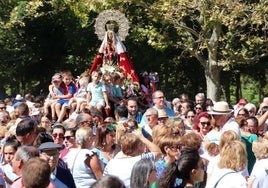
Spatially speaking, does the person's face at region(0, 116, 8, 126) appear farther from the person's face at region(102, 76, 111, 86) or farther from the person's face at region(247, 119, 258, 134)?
the person's face at region(247, 119, 258, 134)

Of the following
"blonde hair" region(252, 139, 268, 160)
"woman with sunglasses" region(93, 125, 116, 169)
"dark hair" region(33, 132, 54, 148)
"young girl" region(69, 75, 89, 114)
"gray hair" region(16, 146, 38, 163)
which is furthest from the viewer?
"young girl" region(69, 75, 89, 114)

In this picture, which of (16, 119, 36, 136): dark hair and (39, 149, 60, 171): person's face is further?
(16, 119, 36, 136): dark hair

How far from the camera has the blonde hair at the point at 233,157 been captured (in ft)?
23.2

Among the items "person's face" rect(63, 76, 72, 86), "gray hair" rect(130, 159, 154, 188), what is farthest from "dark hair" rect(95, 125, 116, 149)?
"person's face" rect(63, 76, 72, 86)

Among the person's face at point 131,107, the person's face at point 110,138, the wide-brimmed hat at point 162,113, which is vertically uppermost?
the person's face at point 131,107

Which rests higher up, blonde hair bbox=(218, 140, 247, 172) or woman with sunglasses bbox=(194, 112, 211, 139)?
woman with sunglasses bbox=(194, 112, 211, 139)

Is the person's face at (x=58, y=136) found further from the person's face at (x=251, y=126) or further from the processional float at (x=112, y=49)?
the processional float at (x=112, y=49)

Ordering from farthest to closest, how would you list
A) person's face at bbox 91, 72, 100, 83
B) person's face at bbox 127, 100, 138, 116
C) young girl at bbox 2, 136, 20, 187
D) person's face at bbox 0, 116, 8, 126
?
person's face at bbox 91, 72, 100, 83
person's face at bbox 0, 116, 8, 126
person's face at bbox 127, 100, 138, 116
young girl at bbox 2, 136, 20, 187

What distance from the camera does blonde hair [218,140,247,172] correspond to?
7.07 metres

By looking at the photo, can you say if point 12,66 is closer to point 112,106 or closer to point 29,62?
point 29,62

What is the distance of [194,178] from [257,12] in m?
18.4

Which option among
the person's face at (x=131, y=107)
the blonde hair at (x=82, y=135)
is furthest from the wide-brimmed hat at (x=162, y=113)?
the blonde hair at (x=82, y=135)

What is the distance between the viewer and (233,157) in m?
7.12

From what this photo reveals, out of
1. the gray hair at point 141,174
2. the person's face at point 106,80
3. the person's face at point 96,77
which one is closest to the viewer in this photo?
the gray hair at point 141,174
